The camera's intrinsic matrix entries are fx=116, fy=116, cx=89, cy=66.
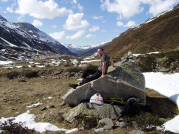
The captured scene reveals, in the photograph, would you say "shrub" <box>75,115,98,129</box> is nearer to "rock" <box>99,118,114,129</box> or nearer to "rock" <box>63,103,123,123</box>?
"rock" <box>63,103,123,123</box>

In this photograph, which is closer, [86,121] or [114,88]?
[86,121]

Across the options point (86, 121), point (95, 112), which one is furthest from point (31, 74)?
point (86, 121)

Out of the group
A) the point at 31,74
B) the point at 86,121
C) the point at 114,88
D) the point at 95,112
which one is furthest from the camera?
the point at 31,74

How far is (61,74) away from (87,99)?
15027 mm

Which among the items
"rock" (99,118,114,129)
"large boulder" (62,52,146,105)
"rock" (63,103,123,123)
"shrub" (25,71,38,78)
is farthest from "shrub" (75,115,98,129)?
"shrub" (25,71,38,78)

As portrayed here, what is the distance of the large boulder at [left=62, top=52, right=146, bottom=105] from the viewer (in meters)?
8.04

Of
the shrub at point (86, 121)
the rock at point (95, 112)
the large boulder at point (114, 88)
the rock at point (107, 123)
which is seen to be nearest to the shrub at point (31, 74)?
the large boulder at point (114, 88)

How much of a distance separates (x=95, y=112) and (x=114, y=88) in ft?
7.21

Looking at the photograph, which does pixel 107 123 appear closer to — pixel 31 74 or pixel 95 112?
pixel 95 112

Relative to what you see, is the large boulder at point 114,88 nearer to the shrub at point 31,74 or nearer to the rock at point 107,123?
the rock at point 107,123

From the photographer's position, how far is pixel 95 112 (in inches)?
278

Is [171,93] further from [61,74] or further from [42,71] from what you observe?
[42,71]

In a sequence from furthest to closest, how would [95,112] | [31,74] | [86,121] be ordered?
[31,74], [95,112], [86,121]

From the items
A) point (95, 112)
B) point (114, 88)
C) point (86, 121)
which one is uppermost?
point (114, 88)
